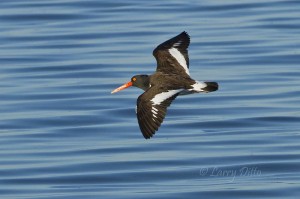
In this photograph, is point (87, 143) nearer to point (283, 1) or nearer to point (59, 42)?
point (59, 42)

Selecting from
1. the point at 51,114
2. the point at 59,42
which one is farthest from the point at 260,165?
the point at 59,42

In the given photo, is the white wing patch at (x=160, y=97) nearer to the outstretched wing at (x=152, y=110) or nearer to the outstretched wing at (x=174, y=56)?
the outstretched wing at (x=152, y=110)

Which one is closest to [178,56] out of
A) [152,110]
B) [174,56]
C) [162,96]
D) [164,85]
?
[174,56]

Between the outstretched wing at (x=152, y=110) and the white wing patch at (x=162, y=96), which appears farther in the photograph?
the white wing patch at (x=162, y=96)

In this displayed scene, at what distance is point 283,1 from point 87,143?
1150 centimetres

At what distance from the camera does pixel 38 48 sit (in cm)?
2472

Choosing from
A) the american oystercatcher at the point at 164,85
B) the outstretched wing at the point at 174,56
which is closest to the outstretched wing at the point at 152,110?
the american oystercatcher at the point at 164,85

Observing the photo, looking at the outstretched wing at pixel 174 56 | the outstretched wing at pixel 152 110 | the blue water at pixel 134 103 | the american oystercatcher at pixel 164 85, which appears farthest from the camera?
the blue water at pixel 134 103

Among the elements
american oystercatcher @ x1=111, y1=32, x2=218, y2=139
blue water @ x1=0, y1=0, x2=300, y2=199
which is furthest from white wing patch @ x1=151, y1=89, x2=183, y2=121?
blue water @ x1=0, y1=0, x2=300, y2=199

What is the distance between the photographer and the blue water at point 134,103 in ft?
54.2

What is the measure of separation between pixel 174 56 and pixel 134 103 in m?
4.30

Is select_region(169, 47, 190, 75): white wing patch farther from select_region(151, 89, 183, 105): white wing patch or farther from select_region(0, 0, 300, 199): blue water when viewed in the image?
select_region(0, 0, 300, 199): blue water

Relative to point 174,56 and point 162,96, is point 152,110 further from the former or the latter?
point 174,56

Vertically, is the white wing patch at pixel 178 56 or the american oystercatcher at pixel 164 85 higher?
the white wing patch at pixel 178 56
